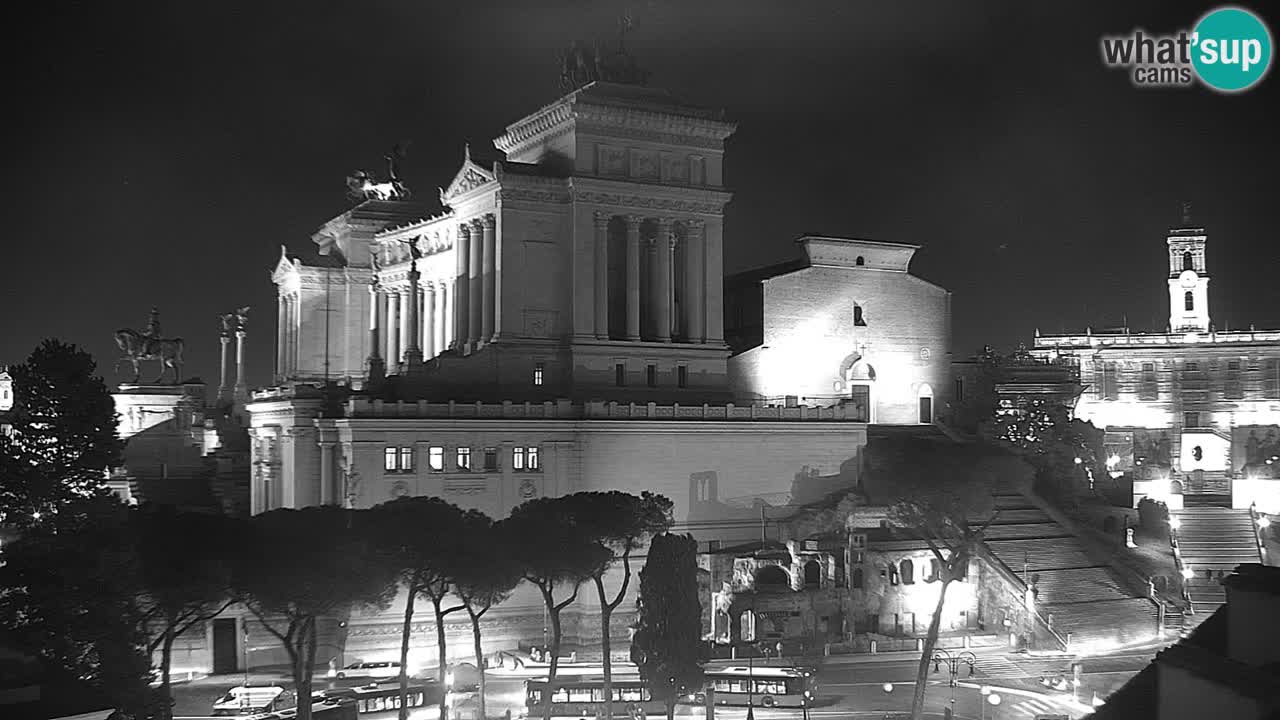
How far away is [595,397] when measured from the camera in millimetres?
74500

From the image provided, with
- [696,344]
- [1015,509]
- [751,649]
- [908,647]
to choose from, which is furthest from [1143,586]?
[696,344]

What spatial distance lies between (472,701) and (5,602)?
65.3 feet

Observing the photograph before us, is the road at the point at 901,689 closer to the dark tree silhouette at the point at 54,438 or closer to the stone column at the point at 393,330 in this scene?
the dark tree silhouette at the point at 54,438

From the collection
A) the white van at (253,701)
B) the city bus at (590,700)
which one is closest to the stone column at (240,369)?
the white van at (253,701)

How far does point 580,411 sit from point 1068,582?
29.5 metres

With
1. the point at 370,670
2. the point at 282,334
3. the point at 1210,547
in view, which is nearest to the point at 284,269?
the point at 282,334

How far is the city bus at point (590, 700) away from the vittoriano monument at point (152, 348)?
54.4 meters

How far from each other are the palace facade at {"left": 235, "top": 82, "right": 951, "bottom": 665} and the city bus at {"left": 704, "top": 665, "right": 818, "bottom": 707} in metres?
14.5

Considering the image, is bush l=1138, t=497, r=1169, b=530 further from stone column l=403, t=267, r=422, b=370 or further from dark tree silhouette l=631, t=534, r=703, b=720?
stone column l=403, t=267, r=422, b=370

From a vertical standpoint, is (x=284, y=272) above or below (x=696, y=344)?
above

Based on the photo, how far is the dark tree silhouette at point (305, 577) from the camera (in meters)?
45.8

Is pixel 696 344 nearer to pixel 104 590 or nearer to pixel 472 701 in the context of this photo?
pixel 472 701

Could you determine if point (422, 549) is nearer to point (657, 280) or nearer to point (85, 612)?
point (85, 612)

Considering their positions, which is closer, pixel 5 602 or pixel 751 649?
pixel 5 602
